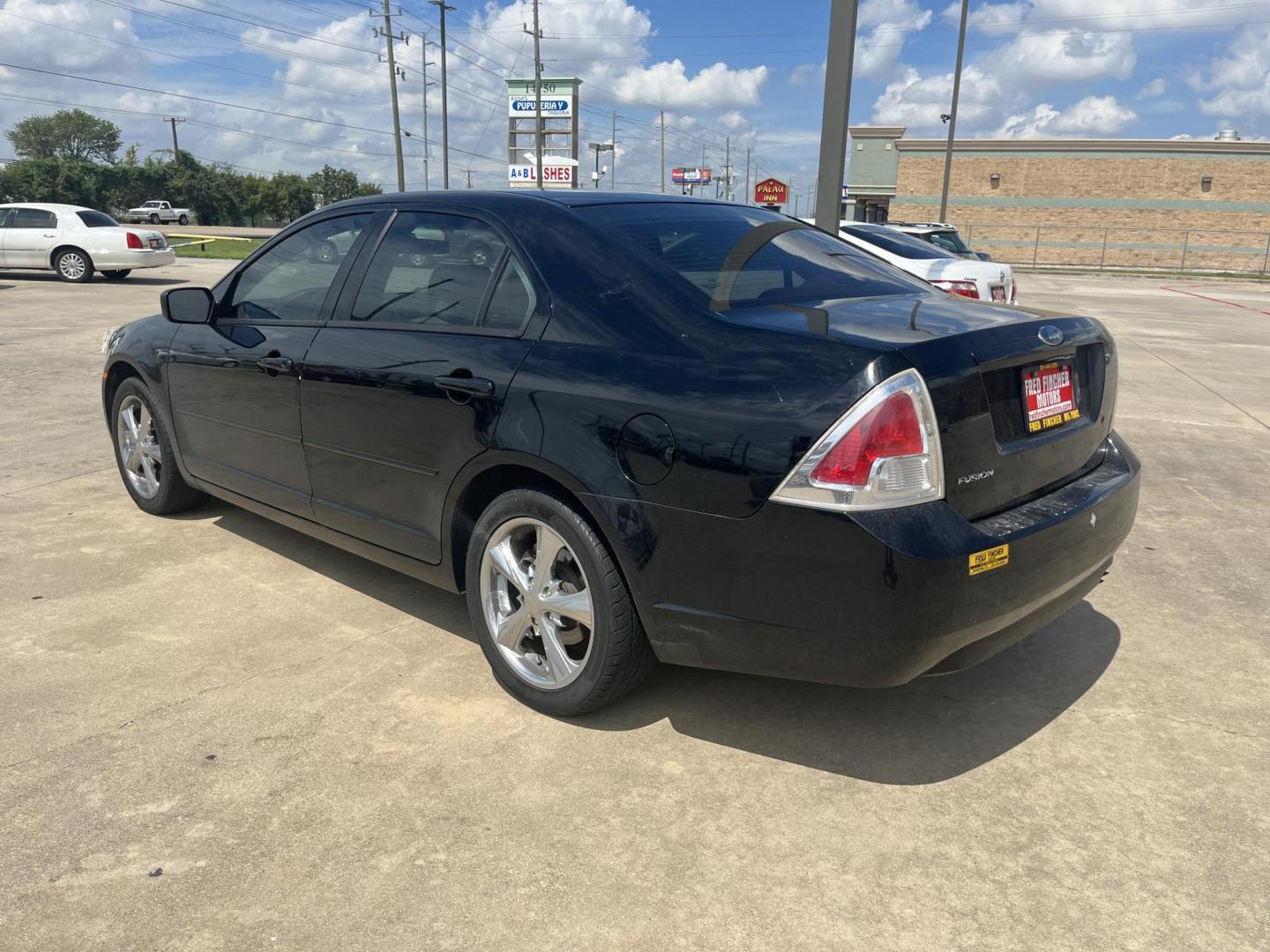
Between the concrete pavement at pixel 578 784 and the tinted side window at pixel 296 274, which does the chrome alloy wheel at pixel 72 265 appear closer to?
the concrete pavement at pixel 578 784

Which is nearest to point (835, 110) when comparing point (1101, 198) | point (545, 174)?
point (1101, 198)

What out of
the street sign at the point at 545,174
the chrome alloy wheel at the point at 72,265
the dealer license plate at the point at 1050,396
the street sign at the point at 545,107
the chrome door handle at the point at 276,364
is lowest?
the chrome alloy wheel at the point at 72,265

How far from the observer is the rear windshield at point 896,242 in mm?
10984

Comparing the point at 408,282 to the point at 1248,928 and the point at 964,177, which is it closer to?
the point at 1248,928

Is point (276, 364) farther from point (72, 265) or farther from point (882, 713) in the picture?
point (72, 265)

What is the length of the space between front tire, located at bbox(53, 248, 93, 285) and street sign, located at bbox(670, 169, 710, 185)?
88.7 meters

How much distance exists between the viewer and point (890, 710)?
10.5 ft

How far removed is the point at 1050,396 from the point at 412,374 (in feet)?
6.60

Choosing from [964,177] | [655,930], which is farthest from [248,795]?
[964,177]

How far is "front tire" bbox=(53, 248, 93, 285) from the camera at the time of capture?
19.2 metres

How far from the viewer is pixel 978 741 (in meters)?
3.00

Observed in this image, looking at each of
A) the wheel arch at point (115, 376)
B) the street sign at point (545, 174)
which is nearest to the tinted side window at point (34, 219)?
the wheel arch at point (115, 376)

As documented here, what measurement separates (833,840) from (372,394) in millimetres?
2091

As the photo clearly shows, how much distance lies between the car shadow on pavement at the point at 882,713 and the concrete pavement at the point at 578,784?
0.01 meters
